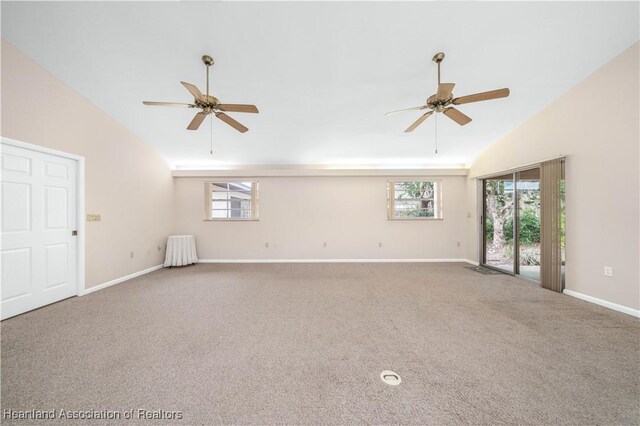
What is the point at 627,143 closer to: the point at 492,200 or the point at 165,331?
the point at 492,200

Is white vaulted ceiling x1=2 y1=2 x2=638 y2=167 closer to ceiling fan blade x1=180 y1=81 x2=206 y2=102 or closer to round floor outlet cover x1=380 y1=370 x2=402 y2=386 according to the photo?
ceiling fan blade x1=180 y1=81 x2=206 y2=102

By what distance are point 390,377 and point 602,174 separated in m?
3.77

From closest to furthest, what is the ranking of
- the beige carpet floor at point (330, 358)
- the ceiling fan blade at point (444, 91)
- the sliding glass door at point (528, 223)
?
the beige carpet floor at point (330, 358) < the ceiling fan blade at point (444, 91) < the sliding glass door at point (528, 223)

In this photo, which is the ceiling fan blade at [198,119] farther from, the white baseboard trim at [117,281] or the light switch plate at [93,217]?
the white baseboard trim at [117,281]

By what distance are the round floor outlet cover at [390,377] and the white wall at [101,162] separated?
4322mm

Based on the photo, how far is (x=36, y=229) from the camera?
280 centimetres

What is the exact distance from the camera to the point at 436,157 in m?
5.27

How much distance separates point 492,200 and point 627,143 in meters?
2.32

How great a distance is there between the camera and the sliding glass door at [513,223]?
12.9 ft

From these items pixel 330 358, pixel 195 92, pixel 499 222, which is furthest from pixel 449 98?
pixel 499 222

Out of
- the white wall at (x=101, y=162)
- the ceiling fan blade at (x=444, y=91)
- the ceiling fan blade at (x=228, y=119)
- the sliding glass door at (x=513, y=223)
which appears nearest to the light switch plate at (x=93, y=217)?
the white wall at (x=101, y=162)

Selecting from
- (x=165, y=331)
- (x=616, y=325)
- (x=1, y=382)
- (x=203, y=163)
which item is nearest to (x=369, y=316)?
(x=165, y=331)

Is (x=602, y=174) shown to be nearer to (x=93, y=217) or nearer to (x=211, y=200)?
(x=211, y=200)

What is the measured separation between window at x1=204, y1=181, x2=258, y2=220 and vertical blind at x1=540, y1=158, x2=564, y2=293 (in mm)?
5606
